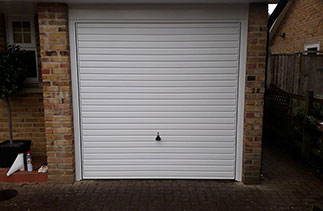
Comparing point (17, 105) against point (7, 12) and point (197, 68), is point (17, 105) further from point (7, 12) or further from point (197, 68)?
point (197, 68)

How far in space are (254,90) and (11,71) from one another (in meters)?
4.25

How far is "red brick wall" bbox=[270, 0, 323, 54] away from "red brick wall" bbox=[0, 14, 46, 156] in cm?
828

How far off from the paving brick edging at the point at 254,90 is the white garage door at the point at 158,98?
231 mm

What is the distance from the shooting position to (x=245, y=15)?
14.3 feet

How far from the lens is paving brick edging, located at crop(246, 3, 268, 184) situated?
14.0 ft

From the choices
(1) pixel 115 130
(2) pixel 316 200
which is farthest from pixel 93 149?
(2) pixel 316 200

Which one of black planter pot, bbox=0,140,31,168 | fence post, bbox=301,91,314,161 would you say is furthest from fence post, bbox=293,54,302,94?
black planter pot, bbox=0,140,31,168

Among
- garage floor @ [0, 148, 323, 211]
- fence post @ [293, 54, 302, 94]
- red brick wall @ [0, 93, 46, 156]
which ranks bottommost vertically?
garage floor @ [0, 148, 323, 211]

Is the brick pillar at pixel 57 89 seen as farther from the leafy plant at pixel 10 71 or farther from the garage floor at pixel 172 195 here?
the leafy plant at pixel 10 71

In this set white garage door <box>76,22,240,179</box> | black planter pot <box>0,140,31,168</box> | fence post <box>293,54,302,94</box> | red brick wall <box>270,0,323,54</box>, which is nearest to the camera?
white garage door <box>76,22,240,179</box>

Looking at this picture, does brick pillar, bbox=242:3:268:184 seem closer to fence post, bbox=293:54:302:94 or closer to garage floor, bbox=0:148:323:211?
garage floor, bbox=0:148:323:211

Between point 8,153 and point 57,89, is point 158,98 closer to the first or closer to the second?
point 57,89

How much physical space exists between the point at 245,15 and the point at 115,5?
7.15ft

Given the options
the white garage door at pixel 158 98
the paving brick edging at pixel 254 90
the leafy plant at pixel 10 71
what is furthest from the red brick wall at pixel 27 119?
the paving brick edging at pixel 254 90
